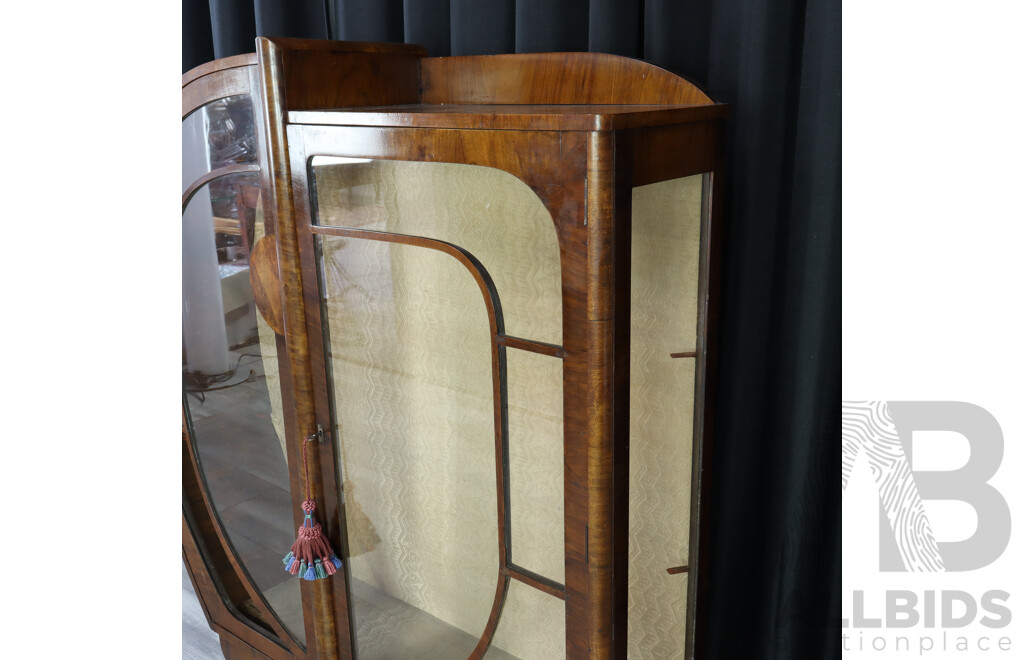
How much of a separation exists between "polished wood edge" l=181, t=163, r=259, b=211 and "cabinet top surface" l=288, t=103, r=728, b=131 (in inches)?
5.0

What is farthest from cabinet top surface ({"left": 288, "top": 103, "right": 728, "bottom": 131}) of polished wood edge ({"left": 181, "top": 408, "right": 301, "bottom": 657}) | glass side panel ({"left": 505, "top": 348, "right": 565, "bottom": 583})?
polished wood edge ({"left": 181, "top": 408, "right": 301, "bottom": 657})

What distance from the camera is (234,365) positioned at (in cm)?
115

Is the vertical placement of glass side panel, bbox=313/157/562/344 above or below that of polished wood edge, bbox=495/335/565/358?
above

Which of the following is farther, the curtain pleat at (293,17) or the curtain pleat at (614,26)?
the curtain pleat at (293,17)

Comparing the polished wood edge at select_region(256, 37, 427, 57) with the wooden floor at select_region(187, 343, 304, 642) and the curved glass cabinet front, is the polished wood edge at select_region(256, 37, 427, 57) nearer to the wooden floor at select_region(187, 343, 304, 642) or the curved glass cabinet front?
the curved glass cabinet front

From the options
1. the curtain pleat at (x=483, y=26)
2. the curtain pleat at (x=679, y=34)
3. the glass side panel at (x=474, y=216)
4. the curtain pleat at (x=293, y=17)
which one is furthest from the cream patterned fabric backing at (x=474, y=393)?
the curtain pleat at (x=293, y=17)

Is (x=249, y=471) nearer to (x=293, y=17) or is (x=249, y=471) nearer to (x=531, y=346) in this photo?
(x=531, y=346)

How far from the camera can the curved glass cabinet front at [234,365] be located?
3.37ft

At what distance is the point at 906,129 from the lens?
0.88 m

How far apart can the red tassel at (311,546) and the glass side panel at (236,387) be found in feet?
0.30

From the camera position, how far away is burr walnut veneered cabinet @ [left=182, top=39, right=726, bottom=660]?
0.74m

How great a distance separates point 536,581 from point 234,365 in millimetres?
570

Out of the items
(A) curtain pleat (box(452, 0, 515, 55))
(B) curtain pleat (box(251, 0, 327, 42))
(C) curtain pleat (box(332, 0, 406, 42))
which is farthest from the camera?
(B) curtain pleat (box(251, 0, 327, 42))

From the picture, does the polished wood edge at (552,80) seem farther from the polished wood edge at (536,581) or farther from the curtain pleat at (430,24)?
the polished wood edge at (536,581)
